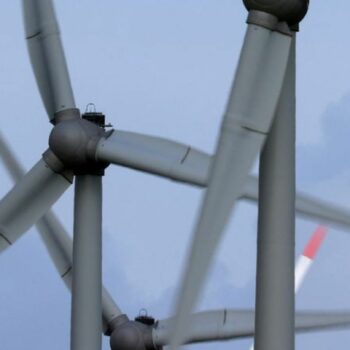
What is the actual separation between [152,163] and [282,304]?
10.3 m

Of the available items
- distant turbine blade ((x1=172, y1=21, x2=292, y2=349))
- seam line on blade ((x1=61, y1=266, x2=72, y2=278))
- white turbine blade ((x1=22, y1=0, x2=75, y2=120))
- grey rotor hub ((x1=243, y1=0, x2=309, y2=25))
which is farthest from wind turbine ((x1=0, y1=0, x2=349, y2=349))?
distant turbine blade ((x1=172, y1=21, x2=292, y2=349))

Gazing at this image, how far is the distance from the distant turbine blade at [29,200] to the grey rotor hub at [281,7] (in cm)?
1395

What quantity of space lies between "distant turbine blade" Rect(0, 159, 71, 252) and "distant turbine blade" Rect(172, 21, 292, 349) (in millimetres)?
13971

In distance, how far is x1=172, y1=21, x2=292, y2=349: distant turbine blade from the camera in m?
30.9

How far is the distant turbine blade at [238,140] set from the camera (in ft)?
102

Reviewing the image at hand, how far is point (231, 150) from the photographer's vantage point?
105 feet

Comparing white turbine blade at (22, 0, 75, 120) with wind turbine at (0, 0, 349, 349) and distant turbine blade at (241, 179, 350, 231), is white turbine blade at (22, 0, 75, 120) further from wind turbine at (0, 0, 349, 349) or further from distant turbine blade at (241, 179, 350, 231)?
distant turbine blade at (241, 179, 350, 231)

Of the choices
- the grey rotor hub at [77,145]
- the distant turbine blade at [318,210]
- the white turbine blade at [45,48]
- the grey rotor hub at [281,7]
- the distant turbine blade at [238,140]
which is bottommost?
the distant turbine blade at [238,140]

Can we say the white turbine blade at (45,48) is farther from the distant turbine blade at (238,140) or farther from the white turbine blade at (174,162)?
the distant turbine blade at (238,140)

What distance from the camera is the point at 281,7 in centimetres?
3384

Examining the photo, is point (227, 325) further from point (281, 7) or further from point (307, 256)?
point (281, 7)

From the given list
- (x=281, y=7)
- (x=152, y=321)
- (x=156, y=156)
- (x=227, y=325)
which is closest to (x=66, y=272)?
(x=152, y=321)

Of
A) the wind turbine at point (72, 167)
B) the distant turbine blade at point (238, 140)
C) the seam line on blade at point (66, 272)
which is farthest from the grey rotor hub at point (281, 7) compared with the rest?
the seam line on blade at point (66, 272)

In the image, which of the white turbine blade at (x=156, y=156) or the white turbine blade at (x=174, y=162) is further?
the white turbine blade at (x=156, y=156)
